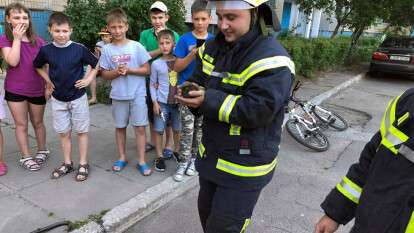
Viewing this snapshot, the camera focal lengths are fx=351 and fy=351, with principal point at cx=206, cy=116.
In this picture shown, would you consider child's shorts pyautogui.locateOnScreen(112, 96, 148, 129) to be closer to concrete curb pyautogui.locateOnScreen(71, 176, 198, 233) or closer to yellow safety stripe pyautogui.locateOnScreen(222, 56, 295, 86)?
concrete curb pyautogui.locateOnScreen(71, 176, 198, 233)

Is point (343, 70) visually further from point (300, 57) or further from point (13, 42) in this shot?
point (13, 42)

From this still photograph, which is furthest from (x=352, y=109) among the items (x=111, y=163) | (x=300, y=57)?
(x=111, y=163)

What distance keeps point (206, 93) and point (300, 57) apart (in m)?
9.10

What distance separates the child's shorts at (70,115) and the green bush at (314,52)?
696 cm

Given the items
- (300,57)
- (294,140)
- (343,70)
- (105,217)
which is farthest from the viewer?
(343,70)

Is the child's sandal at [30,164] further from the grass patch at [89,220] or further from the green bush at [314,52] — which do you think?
the green bush at [314,52]

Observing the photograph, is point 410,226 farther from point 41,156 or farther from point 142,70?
point 41,156

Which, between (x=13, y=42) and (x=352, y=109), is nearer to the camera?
(x=13, y=42)

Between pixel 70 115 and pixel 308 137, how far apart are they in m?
3.64

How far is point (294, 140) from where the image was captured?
5922 mm

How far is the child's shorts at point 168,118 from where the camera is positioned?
4.09m

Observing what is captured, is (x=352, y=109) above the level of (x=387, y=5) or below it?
below

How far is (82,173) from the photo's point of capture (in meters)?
3.81

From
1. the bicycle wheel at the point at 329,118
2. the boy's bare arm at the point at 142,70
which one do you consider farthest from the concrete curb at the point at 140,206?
the bicycle wheel at the point at 329,118
